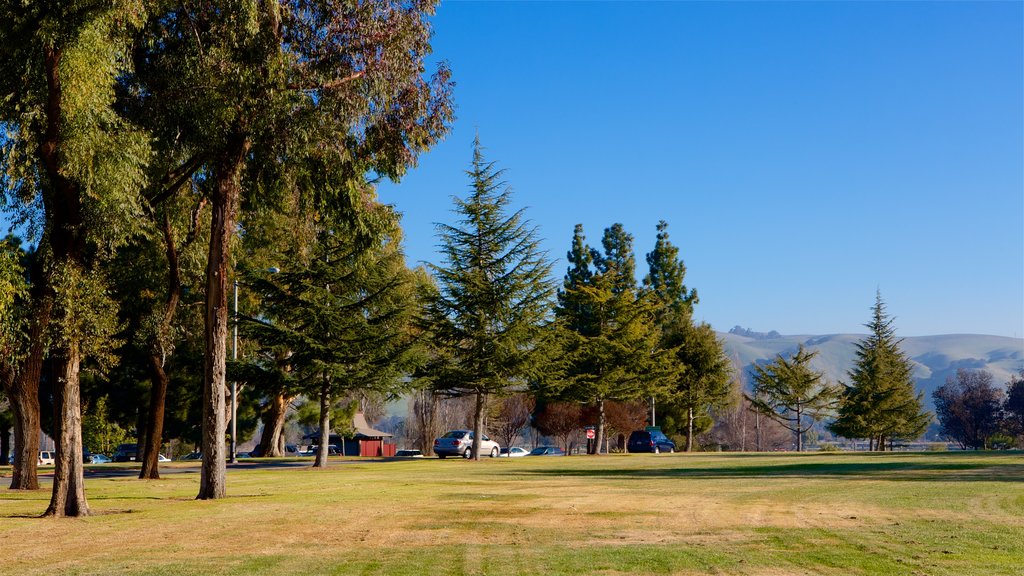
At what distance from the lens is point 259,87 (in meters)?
20.7

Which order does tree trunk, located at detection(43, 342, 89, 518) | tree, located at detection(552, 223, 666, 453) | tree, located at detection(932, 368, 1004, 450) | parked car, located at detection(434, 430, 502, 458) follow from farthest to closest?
tree, located at detection(932, 368, 1004, 450), tree, located at detection(552, 223, 666, 453), parked car, located at detection(434, 430, 502, 458), tree trunk, located at detection(43, 342, 89, 518)

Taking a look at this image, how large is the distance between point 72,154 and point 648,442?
4527cm

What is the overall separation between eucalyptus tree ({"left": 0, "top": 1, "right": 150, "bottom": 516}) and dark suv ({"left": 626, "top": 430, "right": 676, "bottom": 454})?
140ft

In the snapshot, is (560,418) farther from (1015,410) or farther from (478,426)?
(1015,410)

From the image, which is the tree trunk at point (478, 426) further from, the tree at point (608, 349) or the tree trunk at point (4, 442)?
the tree trunk at point (4, 442)

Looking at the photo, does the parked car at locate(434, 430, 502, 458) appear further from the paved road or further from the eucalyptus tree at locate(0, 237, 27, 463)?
the eucalyptus tree at locate(0, 237, 27, 463)

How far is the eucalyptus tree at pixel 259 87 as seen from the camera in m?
20.5

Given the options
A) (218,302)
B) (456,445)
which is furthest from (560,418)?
(218,302)

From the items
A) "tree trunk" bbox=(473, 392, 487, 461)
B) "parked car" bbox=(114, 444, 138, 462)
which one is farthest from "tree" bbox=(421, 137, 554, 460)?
"parked car" bbox=(114, 444, 138, 462)

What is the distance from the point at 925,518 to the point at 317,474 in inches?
862

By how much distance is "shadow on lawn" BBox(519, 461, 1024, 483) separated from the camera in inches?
976

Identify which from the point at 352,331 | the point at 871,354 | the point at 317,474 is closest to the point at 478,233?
the point at 352,331

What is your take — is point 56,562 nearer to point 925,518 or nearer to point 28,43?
point 28,43

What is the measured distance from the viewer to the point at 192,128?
21.6 meters
